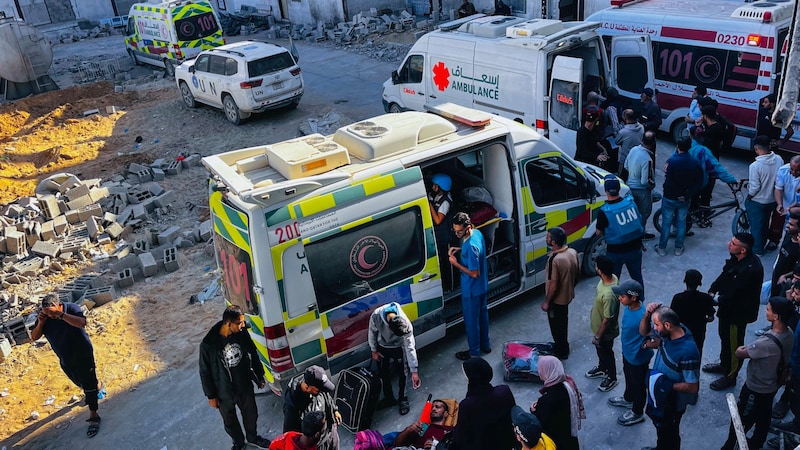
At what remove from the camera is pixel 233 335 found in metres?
5.70

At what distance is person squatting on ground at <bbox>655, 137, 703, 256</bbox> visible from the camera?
Answer: 8031 mm

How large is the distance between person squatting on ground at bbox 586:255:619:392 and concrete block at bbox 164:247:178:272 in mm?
6346

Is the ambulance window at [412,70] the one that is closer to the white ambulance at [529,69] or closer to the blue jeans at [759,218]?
the white ambulance at [529,69]

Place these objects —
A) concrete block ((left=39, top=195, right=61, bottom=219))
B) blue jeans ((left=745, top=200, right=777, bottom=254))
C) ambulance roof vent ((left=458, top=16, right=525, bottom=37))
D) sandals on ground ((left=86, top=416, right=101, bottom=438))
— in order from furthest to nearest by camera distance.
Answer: concrete block ((left=39, top=195, right=61, bottom=219)), ambulance roof vent ((left=458, top=16, right=525, bottom=37)), blue jeans ((left=745, top=200, right=777, bottom=254)), sandals on ground ((left=86, top=416, right=101, bottom=438))

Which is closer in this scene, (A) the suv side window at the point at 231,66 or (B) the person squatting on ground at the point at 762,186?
(B) the person squatting on ground at the point at 762,186

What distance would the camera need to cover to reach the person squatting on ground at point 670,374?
4828mm

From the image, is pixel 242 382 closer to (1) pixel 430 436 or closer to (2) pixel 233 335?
(2) pixel 233 335

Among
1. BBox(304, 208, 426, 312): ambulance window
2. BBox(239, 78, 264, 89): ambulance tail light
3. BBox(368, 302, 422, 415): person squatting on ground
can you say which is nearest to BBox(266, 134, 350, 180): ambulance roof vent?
BBox(304, 208, 426, 312): ambulance window

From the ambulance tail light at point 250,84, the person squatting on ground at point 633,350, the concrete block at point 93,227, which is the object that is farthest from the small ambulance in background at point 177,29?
the person squatting on ground at point 633,350

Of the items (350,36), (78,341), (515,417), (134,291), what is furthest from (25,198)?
(350,36)

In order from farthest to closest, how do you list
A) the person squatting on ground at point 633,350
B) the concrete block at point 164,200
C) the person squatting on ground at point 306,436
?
the concrete block at point 164,200 → the person squatting on ground at point 633,350 → the person squatting on ground at point 306,436

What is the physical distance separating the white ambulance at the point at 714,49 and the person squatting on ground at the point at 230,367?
28.6 feet

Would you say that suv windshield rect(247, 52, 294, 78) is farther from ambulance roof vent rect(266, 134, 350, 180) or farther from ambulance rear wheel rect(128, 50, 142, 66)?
ambulance rear wheel rect(128, 50, 142, 66)

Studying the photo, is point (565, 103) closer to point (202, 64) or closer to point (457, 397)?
point (457, 397)
